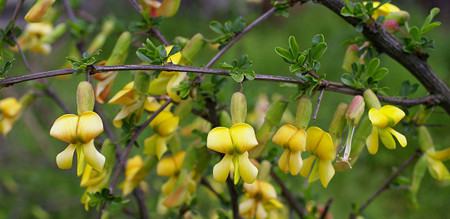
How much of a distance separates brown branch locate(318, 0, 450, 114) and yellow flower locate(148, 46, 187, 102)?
0.27 metres

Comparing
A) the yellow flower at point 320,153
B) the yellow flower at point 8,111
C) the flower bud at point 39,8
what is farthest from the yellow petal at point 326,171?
the yellow flower at point 8,111

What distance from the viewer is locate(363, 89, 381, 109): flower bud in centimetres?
91

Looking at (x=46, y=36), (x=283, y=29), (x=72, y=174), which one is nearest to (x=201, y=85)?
(x=46, y=36)

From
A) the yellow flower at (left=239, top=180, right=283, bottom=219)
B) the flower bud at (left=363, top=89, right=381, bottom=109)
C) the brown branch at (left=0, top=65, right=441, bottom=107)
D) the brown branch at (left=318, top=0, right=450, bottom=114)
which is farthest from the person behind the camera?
the yellow flower at (left=239, top=180, right=283, bottom=219)

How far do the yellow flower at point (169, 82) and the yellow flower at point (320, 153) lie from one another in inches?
9.0

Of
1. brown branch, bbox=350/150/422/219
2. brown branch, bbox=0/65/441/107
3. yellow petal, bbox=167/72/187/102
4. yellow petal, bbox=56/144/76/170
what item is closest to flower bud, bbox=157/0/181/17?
yellow petal, bbox=167/72/187/102

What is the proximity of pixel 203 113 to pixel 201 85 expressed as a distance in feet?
0.34

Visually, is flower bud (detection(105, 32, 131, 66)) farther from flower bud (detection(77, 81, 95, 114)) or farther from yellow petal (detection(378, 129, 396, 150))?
yellow petal (detection(378, 129, 396, 150))

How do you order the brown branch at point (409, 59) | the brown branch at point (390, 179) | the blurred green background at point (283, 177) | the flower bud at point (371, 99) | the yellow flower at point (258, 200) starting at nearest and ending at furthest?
the flower bud at point (371, 99) → the brown branch at point (409, 59) → the yellow flower at point (258, 200) → the brown branch at point (390, 179) → the blurred green background at point (283, 177)

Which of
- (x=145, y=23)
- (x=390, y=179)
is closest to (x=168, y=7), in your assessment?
(x=145, y=23)

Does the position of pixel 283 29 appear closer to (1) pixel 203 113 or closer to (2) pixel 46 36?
(2) pixel 46 36

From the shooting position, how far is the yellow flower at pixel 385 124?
88 centimetres

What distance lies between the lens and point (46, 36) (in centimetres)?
161

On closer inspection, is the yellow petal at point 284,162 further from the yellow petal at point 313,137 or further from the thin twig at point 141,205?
the thin twig at point 141,205
